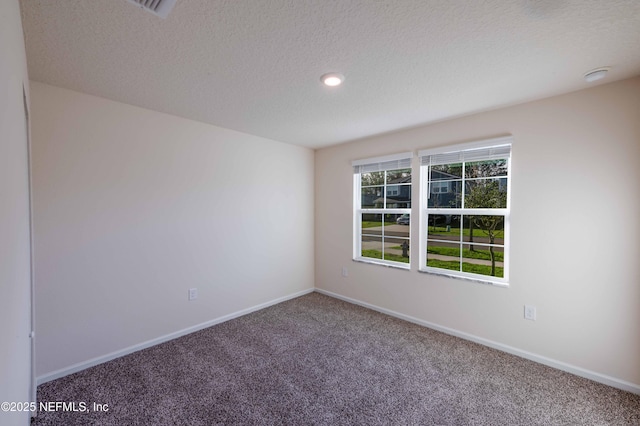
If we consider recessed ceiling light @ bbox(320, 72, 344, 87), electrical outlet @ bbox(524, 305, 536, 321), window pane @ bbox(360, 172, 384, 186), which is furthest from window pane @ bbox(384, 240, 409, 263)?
recessed ceiling light @ bbox(320, 72, 344, 87)

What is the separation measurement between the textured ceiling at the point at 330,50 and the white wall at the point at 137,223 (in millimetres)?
347

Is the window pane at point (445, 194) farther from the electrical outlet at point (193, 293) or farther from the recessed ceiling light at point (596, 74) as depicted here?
the electrical outlet at point (193, 293)

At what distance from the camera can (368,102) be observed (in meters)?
2.47

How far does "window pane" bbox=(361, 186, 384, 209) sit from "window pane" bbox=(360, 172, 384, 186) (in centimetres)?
7

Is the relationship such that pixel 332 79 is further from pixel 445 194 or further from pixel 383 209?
pixel 383 209

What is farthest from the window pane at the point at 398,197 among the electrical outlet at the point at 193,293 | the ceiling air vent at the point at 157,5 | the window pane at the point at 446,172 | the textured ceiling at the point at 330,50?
the ceiling air vent at the point at 157,5

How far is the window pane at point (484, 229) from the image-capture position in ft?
9.01

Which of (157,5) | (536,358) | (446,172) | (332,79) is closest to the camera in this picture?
(157,5)

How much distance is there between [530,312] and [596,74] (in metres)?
1.98

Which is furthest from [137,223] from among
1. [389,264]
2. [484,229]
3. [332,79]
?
[484,229]

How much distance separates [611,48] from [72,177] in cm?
396

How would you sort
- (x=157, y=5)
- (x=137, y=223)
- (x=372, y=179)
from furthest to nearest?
(x=372, y=179) → (x=137, y=223) → (x=157, y=5)

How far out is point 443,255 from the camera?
3.12m

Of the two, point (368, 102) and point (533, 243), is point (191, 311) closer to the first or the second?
point (368, 102)
